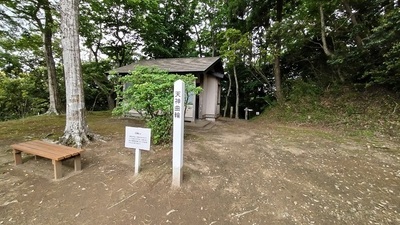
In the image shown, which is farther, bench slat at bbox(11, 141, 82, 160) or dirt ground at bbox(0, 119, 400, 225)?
bench slat at bbox(11, 141, 82, 160)

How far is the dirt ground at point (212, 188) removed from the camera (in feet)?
7.43

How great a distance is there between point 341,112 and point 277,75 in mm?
3785

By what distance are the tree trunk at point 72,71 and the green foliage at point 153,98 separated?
3.30 ft

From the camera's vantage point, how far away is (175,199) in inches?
101

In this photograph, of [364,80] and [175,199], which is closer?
[175,199]

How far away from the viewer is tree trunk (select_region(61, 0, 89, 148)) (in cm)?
450

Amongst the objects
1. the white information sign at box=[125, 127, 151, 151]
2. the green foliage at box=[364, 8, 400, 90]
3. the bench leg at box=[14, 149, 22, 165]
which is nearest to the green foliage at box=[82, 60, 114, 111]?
the bench leg at box=[14, 149, 22, 165]

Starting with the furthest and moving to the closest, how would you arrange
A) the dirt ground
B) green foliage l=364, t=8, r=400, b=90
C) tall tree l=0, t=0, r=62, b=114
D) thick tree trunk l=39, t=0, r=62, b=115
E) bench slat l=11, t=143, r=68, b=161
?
1. thick tree trunk l=39, t=0, r=62, b=115
2. tall tree l=0, t=0, r=62, b=114
3. green foliage l=364, t=8, r=400, b=90
4. bench slat l=11, t=143, r=68, b=161
5. the dirt ground

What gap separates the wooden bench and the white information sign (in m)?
1.01

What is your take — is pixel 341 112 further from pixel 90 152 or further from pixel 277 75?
pixel 90 152

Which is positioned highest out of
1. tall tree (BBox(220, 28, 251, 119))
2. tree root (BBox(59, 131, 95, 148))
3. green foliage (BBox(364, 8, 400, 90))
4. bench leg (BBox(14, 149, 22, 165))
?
tall tree (BBox(220, 28, 251, 119))

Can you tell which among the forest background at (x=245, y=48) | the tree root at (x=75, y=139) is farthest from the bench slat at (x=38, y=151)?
the forest background at (x=245, y=48)

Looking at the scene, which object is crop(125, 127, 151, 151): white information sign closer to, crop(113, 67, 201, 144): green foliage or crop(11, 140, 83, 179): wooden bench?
crop(11, 140, 83, 179): wooden bench

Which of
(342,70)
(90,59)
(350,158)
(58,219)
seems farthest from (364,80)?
(90,59)
